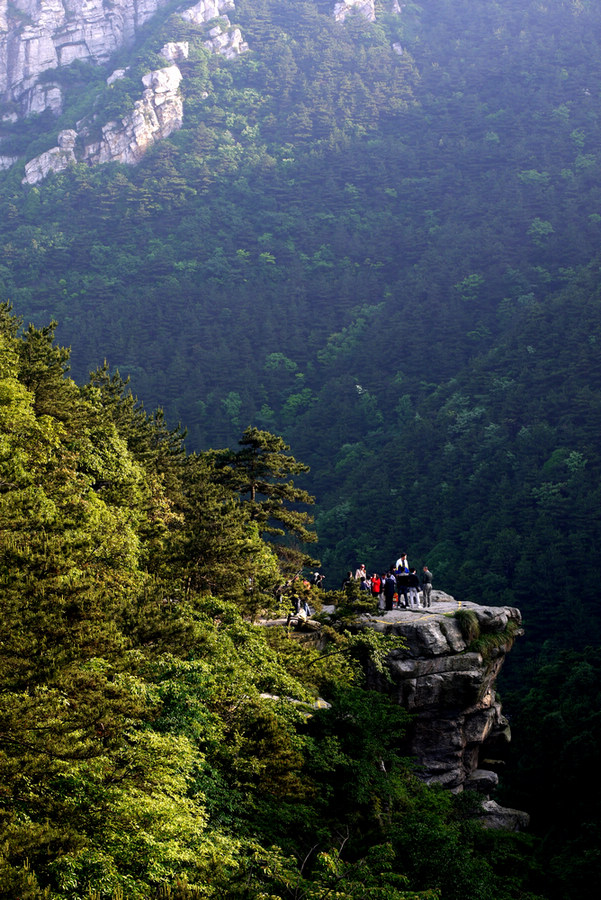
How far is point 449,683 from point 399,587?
3898 millimetres

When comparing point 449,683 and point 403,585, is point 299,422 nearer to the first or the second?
point 403,585

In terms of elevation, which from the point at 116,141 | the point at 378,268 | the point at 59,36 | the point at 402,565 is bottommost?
the point at 402,565

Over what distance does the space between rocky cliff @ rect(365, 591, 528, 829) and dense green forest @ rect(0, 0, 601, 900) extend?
174cm

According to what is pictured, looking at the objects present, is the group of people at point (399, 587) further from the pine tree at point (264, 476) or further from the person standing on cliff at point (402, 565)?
the pine tree at point (264, 476)

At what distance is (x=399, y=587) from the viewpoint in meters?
31.7

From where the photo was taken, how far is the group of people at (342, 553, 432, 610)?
99.2 feet

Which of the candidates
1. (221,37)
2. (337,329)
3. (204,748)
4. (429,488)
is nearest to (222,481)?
(204,748)

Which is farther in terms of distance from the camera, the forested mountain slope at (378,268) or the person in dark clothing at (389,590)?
the forested mountain slope at (378,268)

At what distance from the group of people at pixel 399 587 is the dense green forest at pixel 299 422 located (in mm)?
3620

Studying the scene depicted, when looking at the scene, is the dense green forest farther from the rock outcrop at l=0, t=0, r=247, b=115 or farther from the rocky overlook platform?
the rock outcrop at l=0, t=0, r=247, b=115

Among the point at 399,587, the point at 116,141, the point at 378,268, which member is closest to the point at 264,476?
the point at 399,587

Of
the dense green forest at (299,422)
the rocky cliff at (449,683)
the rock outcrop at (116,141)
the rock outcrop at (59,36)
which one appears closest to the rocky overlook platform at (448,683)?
the rocky cliff at (449,683)

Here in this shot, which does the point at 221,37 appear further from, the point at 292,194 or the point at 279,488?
the point at 279,488

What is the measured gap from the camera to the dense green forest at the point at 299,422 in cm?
1397
